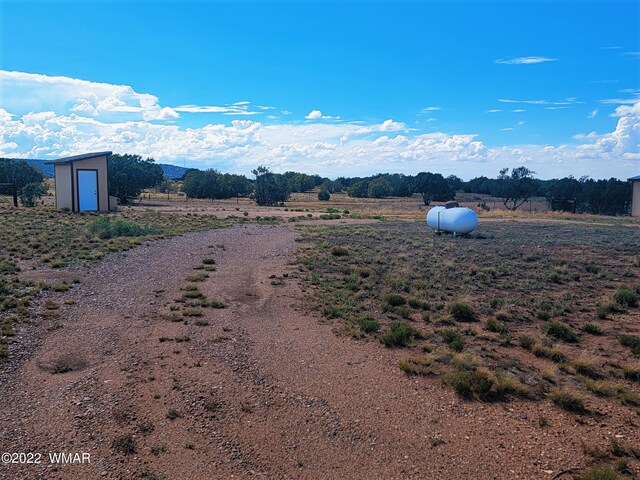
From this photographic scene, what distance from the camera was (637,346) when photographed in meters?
10.5

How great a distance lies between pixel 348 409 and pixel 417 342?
3.34m

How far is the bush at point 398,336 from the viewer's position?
10242 millimetres

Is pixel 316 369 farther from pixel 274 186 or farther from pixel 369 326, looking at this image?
pixel 274 186

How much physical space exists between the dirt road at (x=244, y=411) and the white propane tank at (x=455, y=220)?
18.4 metres

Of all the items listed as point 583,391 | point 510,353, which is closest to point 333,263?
point 510,353

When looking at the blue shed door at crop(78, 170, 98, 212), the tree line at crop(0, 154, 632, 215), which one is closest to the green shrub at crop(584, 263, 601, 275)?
the blue shed door at crop(78, 170, 98, 212)

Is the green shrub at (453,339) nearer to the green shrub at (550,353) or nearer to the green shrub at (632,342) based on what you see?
the green shrub at (550,353)

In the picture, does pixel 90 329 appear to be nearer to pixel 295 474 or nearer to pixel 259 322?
pixel 259 322

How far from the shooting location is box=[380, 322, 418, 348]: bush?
10.2 metres

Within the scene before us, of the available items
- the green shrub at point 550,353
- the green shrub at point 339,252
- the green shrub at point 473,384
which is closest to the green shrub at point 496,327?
the green shrub at point 550,353

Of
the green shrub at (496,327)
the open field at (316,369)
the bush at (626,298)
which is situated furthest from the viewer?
the bush at (626,298)

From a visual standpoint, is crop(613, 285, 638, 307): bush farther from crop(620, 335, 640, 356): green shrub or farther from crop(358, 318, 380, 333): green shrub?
crop(358, 318, 380, 333): green shrub

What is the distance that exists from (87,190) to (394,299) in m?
30.6

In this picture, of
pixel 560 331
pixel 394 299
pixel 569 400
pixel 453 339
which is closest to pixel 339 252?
pixel 394 299
